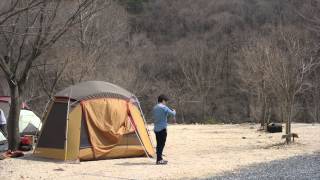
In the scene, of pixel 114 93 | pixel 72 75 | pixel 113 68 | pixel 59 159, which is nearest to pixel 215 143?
pixel 114 93

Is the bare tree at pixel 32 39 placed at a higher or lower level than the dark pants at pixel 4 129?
higher

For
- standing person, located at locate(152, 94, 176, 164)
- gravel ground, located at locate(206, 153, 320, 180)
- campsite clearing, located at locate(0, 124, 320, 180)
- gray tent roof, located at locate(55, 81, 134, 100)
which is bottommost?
campsite clearing, located at locate(0, 124, 320, 180)

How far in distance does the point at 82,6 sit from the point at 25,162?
166 inches

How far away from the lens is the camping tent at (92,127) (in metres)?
14.6

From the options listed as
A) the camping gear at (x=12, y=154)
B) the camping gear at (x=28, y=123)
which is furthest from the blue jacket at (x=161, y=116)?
the camping gear at (x=28, y=123)

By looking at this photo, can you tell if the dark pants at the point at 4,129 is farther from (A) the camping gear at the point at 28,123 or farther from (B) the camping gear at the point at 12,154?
(B) the camping gear at the point at 12,154

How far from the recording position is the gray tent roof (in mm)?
15012

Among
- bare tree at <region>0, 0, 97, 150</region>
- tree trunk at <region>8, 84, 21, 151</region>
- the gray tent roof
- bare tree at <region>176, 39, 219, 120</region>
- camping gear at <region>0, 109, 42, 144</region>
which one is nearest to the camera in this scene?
the gray tent roof

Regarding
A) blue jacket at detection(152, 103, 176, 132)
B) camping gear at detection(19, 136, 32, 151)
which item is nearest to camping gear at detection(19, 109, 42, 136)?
camping gear at detection(19, 136, 32, 151)

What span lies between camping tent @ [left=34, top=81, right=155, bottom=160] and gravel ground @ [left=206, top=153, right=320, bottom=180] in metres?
3.33

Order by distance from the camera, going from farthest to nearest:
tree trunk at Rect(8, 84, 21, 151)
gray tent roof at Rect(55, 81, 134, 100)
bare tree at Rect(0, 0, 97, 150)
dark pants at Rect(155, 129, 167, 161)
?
1. tree trunk at Rect(8, 84, 21, 151)
2. bare tree at Rect(0, 0, 97, 150)
3. gray tent roof at Rect(55, 81, 134, 100)
4. dark pants at Rect(155, 129, 167, 161)

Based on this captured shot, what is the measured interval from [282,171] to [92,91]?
5.46m

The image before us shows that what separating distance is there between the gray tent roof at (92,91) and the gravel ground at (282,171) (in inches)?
166

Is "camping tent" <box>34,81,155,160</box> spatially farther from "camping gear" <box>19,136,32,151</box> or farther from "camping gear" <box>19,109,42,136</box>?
"camping gear" <box>19,109,42,136</box>
